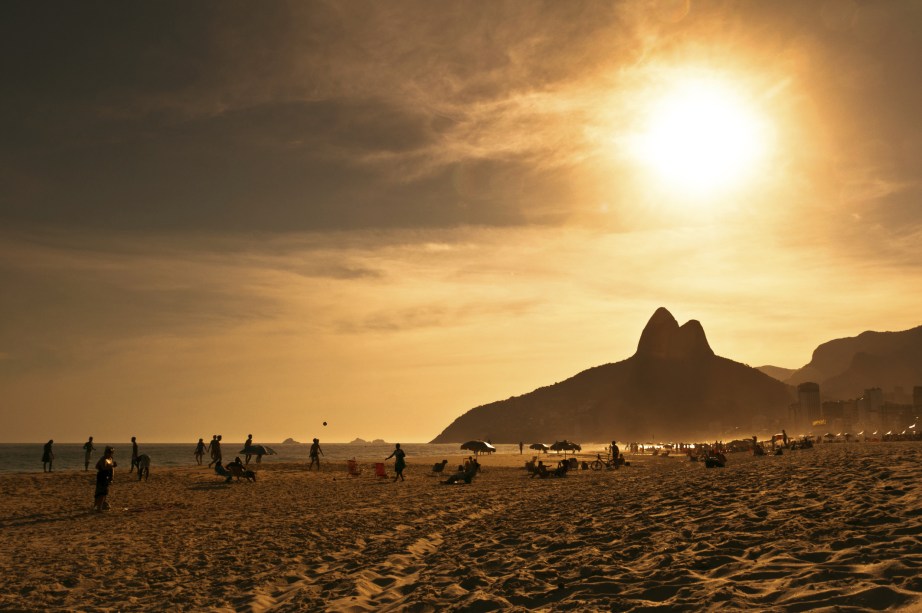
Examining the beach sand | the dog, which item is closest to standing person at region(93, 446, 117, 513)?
the beach sand

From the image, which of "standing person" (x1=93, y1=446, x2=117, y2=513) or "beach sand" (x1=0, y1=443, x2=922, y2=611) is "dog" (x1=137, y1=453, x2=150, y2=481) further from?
"standing person" (x1=93, y1=446, x2=117, y2=513)

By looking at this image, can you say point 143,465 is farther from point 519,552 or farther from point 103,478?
point 519,552

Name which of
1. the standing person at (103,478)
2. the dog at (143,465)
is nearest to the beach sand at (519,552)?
the standing person at (103,478)

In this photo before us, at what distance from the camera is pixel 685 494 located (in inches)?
555

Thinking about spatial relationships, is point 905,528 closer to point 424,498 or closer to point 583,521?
point 583,521

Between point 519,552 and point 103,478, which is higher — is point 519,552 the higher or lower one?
the lower one

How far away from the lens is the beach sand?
7164 mm

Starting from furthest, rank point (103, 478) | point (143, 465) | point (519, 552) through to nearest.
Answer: point (143, 465) < point (103, 478) < point (519, 552)

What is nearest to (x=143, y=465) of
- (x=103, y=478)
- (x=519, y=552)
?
(x=103, y=478)

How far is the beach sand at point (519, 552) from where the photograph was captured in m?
7.16

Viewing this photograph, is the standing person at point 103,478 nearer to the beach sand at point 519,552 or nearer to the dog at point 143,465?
the beach sand at point 519,552

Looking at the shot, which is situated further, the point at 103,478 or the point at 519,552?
the point at 103,478

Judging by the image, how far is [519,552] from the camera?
10297mm

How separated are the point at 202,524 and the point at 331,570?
22.0 ft
